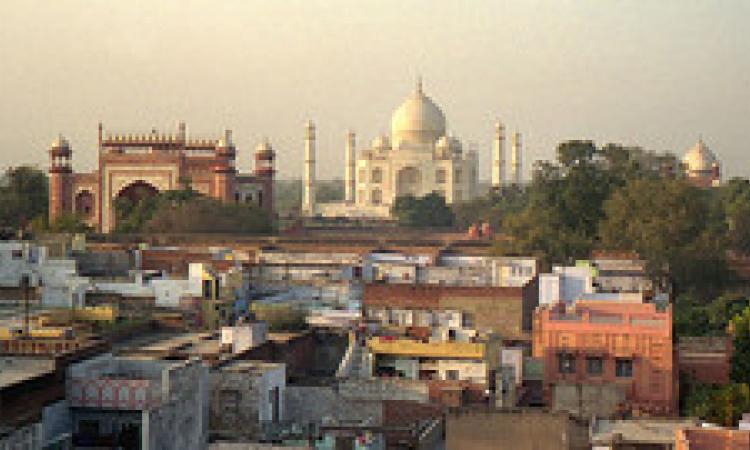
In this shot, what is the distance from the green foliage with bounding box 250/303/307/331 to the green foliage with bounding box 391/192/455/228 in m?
30.7

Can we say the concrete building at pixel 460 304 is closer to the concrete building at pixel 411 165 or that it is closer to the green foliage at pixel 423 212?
the green foliage at pixel 423 212

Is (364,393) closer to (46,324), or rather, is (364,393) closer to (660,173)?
(46,324)

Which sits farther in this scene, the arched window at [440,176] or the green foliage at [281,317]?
the arched window at [440,176]

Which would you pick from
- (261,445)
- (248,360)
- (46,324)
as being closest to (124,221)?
(46,324)

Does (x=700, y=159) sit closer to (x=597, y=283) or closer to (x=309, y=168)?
(x=309, y=168)

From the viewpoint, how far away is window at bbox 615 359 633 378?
1734cm

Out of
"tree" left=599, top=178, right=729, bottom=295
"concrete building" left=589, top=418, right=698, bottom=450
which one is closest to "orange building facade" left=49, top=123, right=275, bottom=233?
"tree" left=599, top=178, right=729, bottom=295

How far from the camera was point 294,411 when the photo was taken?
14703 mm

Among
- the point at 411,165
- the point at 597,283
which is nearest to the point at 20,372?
the point at 597,283

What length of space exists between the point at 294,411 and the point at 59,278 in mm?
10552

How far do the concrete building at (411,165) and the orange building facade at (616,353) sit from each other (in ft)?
143

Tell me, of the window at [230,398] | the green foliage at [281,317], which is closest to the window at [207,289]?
the green foliage at [281,317]

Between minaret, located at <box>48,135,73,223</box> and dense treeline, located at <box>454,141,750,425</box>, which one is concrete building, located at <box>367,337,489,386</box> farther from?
minaret, located at <box>48,135,73,223</box>

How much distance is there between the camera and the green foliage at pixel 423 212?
169 feet
